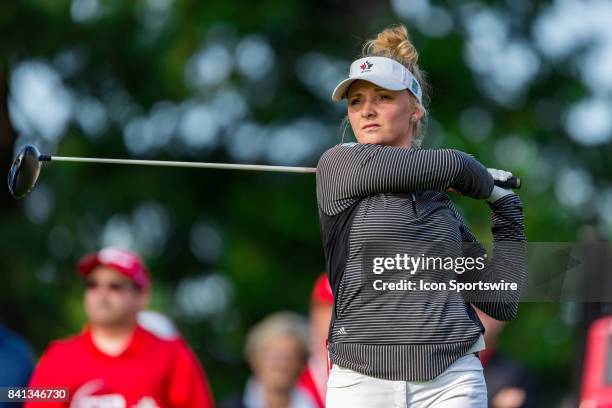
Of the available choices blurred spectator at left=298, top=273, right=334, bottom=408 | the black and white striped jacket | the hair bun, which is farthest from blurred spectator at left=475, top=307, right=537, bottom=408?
the black and white striped jacket

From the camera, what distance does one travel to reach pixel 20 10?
44.0 feet

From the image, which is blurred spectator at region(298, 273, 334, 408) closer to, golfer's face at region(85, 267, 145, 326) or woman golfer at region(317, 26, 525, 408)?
golfer's face at region(85, 267, 145, 326)

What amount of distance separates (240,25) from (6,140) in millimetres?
2847

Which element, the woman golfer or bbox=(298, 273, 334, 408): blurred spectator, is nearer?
the woman golfer

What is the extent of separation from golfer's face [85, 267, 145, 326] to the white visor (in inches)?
107

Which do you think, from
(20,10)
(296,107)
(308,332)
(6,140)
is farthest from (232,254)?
(308,332)

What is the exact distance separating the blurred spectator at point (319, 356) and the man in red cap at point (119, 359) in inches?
21.1

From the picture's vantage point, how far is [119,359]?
612 cm

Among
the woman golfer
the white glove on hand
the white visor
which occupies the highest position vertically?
the white visor

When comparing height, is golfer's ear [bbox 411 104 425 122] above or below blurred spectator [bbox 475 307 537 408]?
above

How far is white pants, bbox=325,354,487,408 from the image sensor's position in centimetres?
361

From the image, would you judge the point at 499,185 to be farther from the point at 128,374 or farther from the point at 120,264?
the point at 120,264

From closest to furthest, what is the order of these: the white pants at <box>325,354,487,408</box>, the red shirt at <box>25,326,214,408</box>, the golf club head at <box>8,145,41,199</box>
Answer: the white pants at <box>325,354,487,408</box>, the golf club head at <box>8,145,41,199</box>, the red shirt at <box>25,326,214,408</box>

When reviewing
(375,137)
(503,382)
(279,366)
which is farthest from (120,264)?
(375,137)
